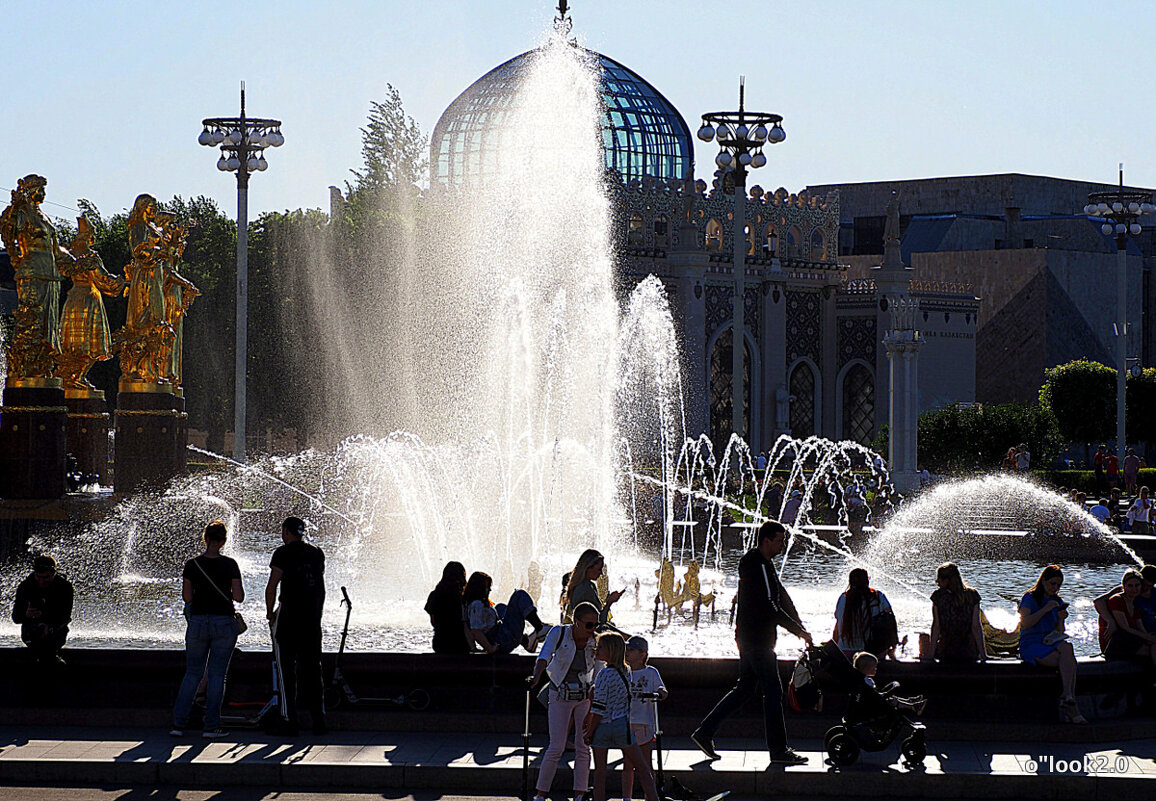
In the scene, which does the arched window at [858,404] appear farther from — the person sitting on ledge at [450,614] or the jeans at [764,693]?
the jeans at [764,693]

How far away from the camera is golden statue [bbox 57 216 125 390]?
2456cm

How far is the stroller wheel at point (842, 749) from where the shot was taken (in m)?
10.3

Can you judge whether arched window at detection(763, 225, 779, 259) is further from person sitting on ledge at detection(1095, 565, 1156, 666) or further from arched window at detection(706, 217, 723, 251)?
person sitting on ledge at detection(1095, 565, 1156, 666)

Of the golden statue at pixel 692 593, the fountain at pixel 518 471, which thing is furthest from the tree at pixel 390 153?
the golden statue at pixel 692 593

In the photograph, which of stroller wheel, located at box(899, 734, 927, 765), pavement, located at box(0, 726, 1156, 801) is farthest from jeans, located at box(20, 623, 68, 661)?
stroller wheel, located at box(899, 734, 927, 765)

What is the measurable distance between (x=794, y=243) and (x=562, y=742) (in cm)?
4788

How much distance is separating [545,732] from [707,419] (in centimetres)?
4028

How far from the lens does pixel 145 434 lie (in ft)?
79.0

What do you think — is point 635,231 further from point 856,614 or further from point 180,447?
point 856,614

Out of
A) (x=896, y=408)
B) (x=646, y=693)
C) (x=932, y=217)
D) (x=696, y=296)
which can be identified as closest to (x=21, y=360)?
(x=646, y=693)

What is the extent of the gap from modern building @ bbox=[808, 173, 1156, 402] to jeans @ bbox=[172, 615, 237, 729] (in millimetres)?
51261

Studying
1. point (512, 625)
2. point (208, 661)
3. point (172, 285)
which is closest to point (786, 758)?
point (512, 625)

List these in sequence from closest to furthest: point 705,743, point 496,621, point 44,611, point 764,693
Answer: point 764,693 → point 705,743 → point 44,611 → point 496,621

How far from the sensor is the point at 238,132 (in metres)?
31.0
